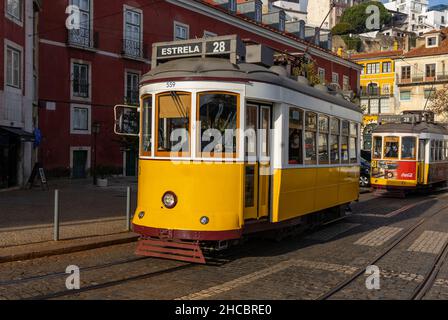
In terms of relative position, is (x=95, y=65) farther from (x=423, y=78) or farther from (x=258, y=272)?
(x=423, y=78)

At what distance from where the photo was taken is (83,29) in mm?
25703

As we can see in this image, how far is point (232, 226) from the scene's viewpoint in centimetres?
759

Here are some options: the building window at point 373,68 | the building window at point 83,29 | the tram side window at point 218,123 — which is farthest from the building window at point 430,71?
the tram side window at point 218,123


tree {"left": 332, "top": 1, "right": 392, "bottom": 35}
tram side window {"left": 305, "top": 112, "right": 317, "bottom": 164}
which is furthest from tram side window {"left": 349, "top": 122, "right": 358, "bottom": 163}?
tree {"left": 332, "top": 1, "right": 392, "bottom": 35}

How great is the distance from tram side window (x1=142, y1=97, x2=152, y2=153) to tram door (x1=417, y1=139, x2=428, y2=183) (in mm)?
15092

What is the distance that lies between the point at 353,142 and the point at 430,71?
56711 mm

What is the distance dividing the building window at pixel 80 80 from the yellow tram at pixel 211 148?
1781cm

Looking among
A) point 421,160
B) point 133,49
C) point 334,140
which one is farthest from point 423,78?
point 334,140

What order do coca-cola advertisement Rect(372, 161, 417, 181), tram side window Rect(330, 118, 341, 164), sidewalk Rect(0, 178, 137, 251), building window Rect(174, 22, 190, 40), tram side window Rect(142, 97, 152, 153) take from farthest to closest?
building window Rect(174, 22, 190, 40) < coca-cola advertisement Rect(372, 161, 417, 181) < tram side window Rect(330, 118, 341, 164) < sidewalk Rect(0, 178, 137, 251) < tram side window Rect(142, 97, 152, 153)

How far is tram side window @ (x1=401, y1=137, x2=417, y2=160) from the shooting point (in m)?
20.2

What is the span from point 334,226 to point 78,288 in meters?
7.27

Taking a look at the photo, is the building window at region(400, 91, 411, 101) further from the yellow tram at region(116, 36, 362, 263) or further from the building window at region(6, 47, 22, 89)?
the yellow tram at region(116, 36, 362, 263)

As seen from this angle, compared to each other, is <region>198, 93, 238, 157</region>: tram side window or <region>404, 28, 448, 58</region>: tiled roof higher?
<region>404, 28, 448, 58</region>: tiled roof
